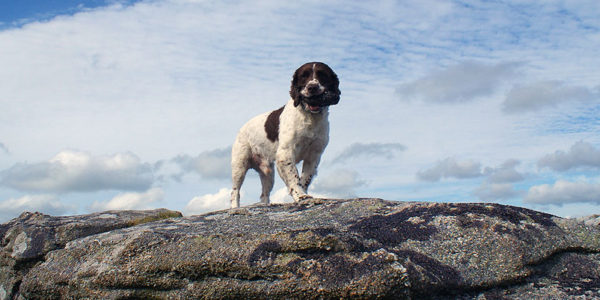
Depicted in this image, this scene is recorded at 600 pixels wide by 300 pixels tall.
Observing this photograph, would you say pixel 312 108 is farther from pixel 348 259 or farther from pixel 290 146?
pixel 348 259

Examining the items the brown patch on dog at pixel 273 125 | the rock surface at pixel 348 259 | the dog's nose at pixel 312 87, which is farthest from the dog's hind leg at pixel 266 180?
the rock surface at pixel 348 259

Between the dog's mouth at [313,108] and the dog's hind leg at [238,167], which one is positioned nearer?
the dog's mouth at [313,108]

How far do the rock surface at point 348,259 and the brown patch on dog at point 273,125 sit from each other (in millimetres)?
2910

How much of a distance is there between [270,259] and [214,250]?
0.57m

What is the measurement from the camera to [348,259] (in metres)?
4.70

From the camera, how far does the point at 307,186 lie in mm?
8945

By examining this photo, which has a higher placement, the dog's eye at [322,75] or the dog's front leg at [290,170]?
the dog's eye at [322,75]

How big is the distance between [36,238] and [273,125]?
13.0 feet

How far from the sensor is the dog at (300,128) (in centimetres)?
793

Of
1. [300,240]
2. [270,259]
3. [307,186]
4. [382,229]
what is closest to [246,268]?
[270,259]

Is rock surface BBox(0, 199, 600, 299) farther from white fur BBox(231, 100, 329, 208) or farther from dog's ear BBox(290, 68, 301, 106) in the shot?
dog's ear BBox(290, 68, 301, 106)

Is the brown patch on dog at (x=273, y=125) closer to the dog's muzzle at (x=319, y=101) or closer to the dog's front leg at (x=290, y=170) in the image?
the dog's front leg at (x=290, y=170)

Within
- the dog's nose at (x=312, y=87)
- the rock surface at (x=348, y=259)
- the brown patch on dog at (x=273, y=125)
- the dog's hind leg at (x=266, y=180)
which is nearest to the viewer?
the rock surface at (x=348, y=259)

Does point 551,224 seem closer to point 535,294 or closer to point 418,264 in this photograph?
point 535,294
